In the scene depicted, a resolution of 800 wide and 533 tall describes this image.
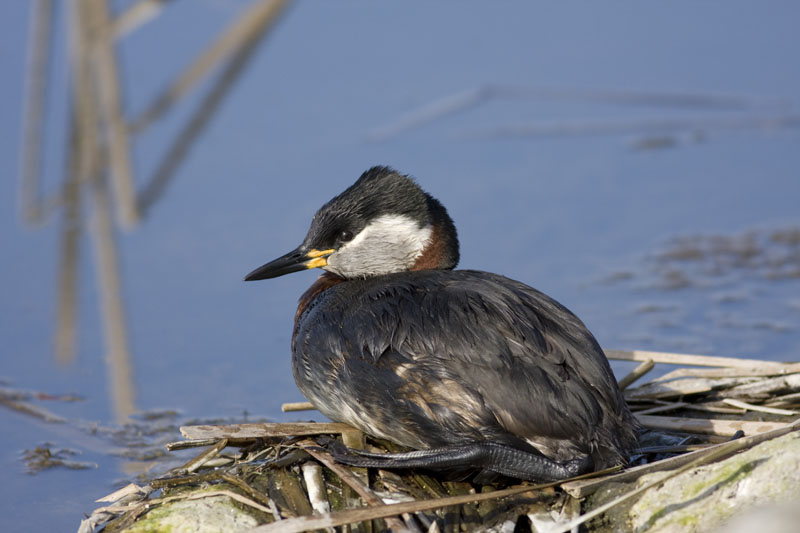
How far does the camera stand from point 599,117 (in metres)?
8.84

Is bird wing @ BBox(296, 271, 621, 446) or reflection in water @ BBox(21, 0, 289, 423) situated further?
reflection in water @ BBox(21, 0, 289, 423)

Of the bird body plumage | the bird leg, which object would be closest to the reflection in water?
the bird body plumage

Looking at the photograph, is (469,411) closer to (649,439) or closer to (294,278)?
(649,439)

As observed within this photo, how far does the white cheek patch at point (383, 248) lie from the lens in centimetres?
514

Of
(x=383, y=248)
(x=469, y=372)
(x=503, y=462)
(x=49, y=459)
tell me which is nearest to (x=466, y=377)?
(x=469, y=372)

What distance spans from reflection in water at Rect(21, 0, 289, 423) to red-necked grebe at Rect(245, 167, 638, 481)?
9.68 feet

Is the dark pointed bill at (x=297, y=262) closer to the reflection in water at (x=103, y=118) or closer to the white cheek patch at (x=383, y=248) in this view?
the white cheek patch at (x=383, y=248)

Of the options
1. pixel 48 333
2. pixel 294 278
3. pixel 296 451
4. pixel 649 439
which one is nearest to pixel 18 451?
pixel 48 333

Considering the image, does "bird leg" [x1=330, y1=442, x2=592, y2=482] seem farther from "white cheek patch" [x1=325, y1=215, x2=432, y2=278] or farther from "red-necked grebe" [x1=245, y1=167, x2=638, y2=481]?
"white cheek patch" [x1=325, y1=215, x2=432, y2=278]

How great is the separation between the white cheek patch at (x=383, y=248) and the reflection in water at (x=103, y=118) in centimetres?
234

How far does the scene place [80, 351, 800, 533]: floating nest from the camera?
12.8ft

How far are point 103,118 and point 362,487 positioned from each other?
17.9ft

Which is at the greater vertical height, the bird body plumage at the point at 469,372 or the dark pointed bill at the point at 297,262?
the dark pointed bill at the point at 297,262

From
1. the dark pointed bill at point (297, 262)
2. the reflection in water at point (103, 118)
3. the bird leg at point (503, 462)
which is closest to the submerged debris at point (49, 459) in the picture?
the dark pointed bill at point (297, 262)
